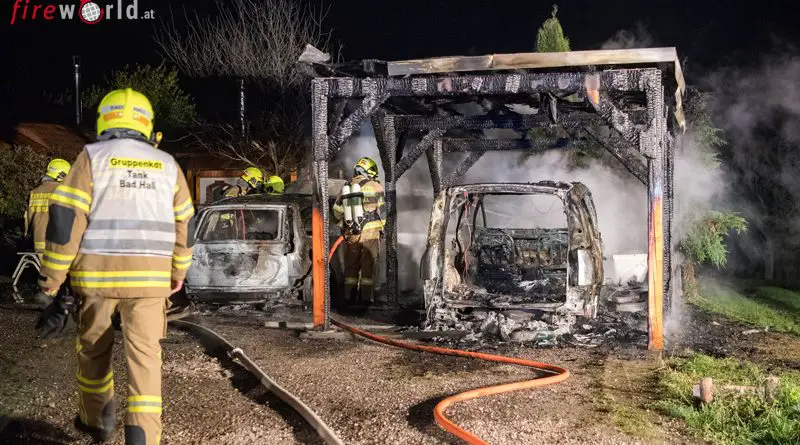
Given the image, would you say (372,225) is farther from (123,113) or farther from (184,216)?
(123,113)

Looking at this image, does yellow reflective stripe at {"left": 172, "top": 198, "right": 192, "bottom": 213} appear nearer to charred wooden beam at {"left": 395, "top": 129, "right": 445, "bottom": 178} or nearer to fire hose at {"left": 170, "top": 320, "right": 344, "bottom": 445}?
fire hose at {"left": 170, "top": 320, "right": 344, "bottom": 445}

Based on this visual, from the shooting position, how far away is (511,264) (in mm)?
10602

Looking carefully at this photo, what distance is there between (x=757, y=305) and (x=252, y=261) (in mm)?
8128

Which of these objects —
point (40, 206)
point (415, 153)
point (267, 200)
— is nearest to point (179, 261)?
point (40, 206)

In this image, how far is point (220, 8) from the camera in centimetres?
2655

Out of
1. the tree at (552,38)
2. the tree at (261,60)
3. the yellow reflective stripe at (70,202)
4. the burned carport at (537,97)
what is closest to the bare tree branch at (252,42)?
the tree at (261,60)

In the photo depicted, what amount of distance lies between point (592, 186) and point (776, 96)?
22.4 ft

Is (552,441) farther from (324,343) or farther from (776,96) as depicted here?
(776,96)

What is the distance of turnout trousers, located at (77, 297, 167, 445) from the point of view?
386 centimetres

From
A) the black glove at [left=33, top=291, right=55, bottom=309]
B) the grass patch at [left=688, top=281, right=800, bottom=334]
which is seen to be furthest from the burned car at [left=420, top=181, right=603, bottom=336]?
the black glove at [left=33, top=291, right=55, bottom=309]

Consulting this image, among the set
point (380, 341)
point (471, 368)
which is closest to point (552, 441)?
point (471, 368)

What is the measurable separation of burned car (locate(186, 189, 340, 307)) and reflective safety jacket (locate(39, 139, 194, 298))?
5491mm

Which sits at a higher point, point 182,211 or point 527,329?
point 182,211

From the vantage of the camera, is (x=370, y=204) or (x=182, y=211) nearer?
(x=182, y=211)
